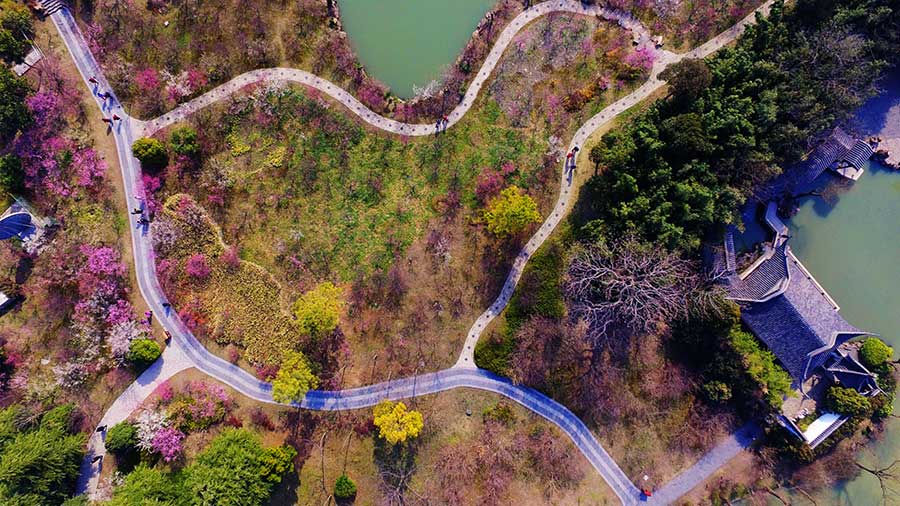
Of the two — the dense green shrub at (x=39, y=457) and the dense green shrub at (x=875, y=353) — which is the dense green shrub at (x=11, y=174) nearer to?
the dense green shrub at (x=39, y=457)

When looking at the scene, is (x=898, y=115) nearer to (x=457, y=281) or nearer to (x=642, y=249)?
(x=642, y=249)

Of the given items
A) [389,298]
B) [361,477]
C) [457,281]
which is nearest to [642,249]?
[457,281]

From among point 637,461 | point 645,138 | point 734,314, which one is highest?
point 645,138

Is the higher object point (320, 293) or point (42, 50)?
point (42, 50)

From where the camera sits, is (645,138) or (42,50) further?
(42,50)

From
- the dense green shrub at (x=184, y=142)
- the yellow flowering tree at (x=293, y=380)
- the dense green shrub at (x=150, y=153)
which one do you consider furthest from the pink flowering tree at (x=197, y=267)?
the yellow flowering tree at (x=293, y=380)

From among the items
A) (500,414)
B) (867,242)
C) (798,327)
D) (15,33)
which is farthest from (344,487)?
(867,242)
